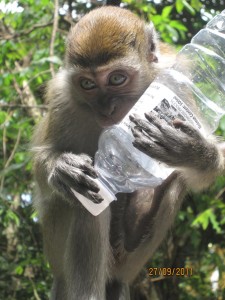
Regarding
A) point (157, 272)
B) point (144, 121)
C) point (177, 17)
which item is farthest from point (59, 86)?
point (177, 17)

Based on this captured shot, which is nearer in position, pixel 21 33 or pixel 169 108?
pixel 169 108

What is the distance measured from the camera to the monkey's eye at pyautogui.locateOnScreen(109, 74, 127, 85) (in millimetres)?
3297

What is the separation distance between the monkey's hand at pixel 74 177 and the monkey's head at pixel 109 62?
33 cm

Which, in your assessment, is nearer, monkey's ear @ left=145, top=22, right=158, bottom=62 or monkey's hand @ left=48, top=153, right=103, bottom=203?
monkey's hand @ left=48, top=153, right=103, bottom=203

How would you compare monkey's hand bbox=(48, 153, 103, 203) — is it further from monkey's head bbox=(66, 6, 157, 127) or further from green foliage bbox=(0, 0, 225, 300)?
green foliage bbox=(0, 0, 225, 300)

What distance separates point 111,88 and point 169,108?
26.3 inches

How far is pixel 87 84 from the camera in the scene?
11.1ft

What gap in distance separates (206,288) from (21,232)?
2256mm

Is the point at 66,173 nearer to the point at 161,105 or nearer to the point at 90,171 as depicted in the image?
the point at 90,171

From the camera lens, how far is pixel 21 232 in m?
5.58

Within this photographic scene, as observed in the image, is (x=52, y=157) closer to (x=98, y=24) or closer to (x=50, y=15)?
(x=98, y=24)
